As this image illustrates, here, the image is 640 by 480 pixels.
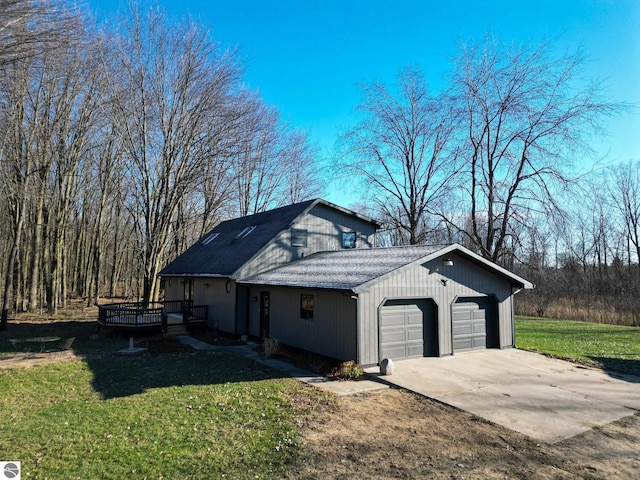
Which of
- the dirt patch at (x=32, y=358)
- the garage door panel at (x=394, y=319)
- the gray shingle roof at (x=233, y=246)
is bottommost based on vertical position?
the dirt patch at (x=32, y=358)

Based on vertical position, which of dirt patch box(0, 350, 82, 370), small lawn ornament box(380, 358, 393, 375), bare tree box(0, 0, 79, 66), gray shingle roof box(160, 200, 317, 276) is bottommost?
dirt patch box(0, 350, 82, 370)

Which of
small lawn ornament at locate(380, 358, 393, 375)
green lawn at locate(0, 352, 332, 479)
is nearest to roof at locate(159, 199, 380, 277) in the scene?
green lawn at locate(0, 352, 332, 479)

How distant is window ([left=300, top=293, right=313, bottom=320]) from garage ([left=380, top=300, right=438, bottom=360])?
2355 millimetres

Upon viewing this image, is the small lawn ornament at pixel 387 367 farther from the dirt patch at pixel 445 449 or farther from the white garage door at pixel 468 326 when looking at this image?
the white garage door at pixel 468 326

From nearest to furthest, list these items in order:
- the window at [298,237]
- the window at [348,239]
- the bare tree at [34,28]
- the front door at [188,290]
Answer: the bare tree at [34,28], the window at [298,237], the window at [348,239], the front door at [188,290]

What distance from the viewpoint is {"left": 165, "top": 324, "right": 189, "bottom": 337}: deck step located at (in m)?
16.4

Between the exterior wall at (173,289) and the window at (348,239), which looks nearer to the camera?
the window at (348,239)

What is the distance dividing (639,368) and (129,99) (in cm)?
2393

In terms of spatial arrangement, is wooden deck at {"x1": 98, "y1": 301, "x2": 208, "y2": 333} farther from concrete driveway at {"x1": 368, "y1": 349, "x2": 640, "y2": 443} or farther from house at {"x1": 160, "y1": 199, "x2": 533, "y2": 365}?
concrete driveway at {"x1": 368, "y1": 349, "x2": 640, "y2": 443}

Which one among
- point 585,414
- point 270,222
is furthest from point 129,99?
point 585,414

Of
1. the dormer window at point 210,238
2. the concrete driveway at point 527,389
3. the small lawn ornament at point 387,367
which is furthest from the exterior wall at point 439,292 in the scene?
the dormer window at point 210,238

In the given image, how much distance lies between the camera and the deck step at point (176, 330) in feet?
53.8

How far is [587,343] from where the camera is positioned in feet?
49.1

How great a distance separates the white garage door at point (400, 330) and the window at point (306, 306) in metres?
2.35
